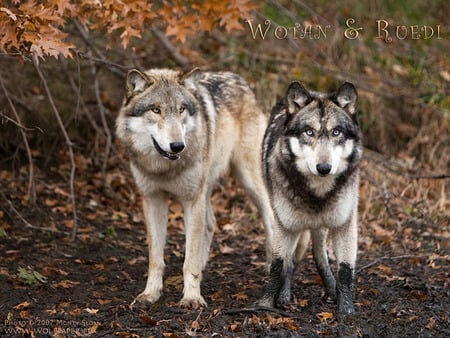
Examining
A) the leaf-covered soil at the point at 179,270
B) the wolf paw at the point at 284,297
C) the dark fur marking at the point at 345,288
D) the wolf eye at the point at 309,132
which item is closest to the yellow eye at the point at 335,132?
the wolf eye at the point at 309,132

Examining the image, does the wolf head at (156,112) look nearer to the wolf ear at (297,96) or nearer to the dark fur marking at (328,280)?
the wolf ear at (297,96)

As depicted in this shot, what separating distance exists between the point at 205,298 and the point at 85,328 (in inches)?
51.7

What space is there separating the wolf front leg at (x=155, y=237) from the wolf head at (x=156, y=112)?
21.5 inches

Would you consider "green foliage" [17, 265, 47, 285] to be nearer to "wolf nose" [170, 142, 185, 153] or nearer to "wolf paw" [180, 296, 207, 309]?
"wolf paw" [180, 296, 207, 309]

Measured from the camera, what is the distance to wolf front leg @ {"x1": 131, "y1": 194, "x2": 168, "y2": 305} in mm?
5898

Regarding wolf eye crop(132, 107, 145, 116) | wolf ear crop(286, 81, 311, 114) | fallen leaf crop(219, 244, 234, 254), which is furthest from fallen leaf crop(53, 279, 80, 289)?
wolf ear crop(286, 81, 311, 114)

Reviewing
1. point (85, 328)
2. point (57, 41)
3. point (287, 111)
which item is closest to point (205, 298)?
point (85, 328)

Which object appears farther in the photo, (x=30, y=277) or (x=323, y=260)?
(x=30, y=277)

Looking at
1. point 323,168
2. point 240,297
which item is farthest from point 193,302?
point 323,168

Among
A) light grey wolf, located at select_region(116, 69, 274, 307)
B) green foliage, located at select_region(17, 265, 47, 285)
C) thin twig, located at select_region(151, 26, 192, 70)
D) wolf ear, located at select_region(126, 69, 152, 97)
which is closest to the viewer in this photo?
light grey wolf, located at select_region(116, 69, 274, 307)

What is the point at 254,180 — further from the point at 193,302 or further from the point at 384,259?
the point at 193,302

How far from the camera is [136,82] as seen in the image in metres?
Result: 5.74

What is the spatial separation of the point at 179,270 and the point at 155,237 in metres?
1.03

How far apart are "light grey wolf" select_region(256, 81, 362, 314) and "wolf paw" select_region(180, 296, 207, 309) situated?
20.0 inches
